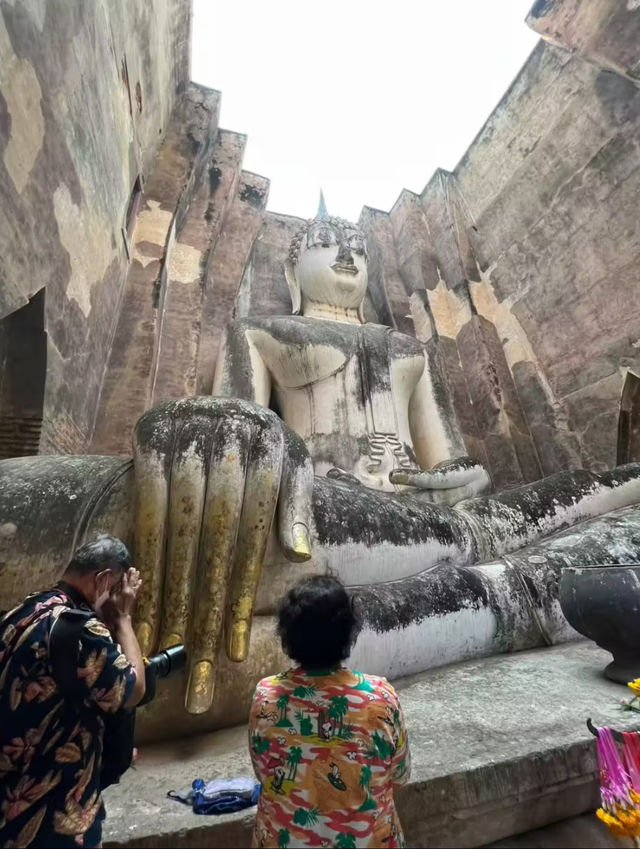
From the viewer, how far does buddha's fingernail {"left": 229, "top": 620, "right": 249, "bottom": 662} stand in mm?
1367

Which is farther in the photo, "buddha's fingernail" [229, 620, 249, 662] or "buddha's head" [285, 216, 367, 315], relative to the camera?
"buddha's head" [285, 216, 367, 315]

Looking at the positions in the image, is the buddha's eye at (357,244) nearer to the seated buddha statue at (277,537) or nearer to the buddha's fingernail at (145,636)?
the seated buddha statue at (277,537)

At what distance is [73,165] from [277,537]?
2.53 meters

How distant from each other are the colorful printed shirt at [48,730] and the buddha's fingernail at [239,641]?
578 millimetres

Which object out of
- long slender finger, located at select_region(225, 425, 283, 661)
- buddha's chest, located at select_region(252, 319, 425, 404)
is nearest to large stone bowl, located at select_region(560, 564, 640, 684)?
long slender finger, located at select_region(225, 425, 283, 661)

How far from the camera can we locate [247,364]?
321 centimetres

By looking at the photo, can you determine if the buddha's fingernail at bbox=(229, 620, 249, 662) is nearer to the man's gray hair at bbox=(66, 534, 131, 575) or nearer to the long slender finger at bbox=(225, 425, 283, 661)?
the long slender finger at bbox=(225, 425, 283, 661)

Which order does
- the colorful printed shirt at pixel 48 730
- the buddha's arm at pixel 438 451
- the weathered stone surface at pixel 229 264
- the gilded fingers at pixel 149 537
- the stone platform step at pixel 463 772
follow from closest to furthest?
the colorful printed shirt at pixel 48 730, the stone platform step at pixel 463 772, the gilded fingers at pixel 149 537, the buddha's arm at pixel 438 451, the weathered stone surface at pixel 229 264

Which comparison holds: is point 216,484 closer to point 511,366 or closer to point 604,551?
point 604,551

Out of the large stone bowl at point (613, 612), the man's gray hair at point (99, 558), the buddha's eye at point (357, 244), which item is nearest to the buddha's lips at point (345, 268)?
the buddha's eye at point (357, 244)

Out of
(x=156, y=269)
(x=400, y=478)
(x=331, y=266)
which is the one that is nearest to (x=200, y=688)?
(x=400, y=478)

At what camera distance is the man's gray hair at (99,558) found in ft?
3.03

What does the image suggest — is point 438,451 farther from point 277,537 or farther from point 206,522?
point 206,522

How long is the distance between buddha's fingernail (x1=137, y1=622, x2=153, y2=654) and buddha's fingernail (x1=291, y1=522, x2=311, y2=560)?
0.48m
